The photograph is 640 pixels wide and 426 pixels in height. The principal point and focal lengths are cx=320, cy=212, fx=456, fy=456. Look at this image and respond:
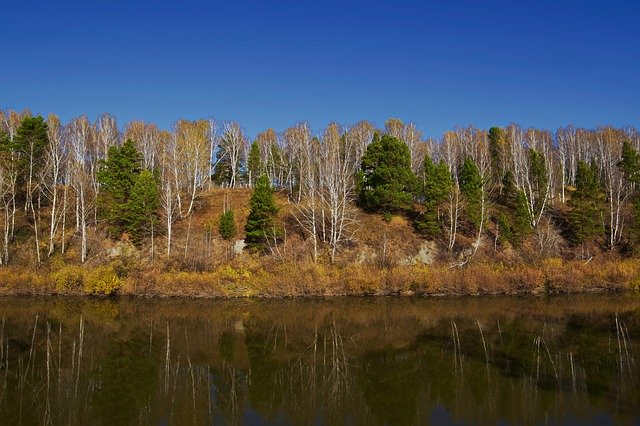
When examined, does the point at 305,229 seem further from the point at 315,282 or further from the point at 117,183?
the point at 117,183

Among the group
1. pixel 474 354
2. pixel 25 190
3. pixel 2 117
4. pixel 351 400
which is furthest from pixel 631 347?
pixel 2 117

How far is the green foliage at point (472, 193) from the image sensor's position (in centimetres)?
3984

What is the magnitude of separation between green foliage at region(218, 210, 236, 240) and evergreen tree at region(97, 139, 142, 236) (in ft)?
27.2

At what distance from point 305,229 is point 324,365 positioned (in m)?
22.4

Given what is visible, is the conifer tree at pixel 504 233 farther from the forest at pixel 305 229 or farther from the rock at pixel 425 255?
the rock at pixel 425 255

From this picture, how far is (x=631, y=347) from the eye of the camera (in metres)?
17.6

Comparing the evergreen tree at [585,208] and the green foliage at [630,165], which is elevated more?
the green foliage at [630,165]

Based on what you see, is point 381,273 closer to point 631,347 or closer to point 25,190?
point 631,347

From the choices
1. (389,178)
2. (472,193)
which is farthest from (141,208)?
(472,193)

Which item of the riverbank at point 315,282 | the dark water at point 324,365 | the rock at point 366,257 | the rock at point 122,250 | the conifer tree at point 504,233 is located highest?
the conifer tree at point 504,233

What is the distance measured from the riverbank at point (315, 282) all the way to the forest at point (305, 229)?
0.33 feet

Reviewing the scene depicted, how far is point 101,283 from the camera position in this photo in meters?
32.4

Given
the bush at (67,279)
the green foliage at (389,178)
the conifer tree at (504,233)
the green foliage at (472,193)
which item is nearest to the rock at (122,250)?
the bush at (67,279)

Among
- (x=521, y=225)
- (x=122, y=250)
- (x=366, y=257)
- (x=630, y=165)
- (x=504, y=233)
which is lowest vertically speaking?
(x=366, y=257)
